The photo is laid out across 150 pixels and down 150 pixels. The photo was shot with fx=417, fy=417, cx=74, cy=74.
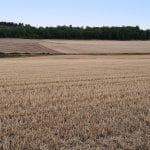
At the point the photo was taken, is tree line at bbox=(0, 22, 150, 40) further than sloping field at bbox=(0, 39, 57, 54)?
Yes

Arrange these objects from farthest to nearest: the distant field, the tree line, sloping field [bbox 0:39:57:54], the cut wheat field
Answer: the tree line < the distant field < sloping field [bbox 0:39:57:54] < the cut wheat field

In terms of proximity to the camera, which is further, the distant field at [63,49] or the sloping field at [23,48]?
the distant field at [63,49]

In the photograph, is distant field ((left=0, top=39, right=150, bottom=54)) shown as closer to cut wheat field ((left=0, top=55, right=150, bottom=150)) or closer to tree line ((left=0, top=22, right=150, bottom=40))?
tree line ((left=0, top=22, right=150, bottom=40))

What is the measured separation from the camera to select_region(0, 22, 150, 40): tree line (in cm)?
8412

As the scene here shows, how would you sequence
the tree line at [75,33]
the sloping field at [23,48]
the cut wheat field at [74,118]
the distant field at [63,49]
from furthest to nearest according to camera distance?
the tree line at [75,33], the distant field at [63,49], the sloping field at [23,48], the cut wheat field at [74,118]

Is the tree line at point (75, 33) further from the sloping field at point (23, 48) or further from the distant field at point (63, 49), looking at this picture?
the sloping field at point (23, 48)

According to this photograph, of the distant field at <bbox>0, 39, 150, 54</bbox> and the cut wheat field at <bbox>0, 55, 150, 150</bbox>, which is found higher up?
the cut wheat field at <bbox>0, 55, 150, 150</bbox>

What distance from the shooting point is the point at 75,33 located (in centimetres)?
8525

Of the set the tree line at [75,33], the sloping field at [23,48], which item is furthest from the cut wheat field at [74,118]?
the tree line at [75,33]

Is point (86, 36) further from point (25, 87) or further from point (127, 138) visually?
point (127, 138)

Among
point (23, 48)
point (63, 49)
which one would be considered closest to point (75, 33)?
point (63, 49)

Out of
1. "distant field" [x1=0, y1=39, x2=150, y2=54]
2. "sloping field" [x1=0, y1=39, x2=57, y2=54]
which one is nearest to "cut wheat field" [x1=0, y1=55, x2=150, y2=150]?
"sloping field" [x1=0, y1=39, x2=57, y2=54]

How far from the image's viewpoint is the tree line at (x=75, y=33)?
8412 cm

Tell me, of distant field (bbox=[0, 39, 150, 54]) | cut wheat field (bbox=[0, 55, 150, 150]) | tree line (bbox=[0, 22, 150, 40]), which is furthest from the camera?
tree line (bbox=[0, 22, 150, 40])
